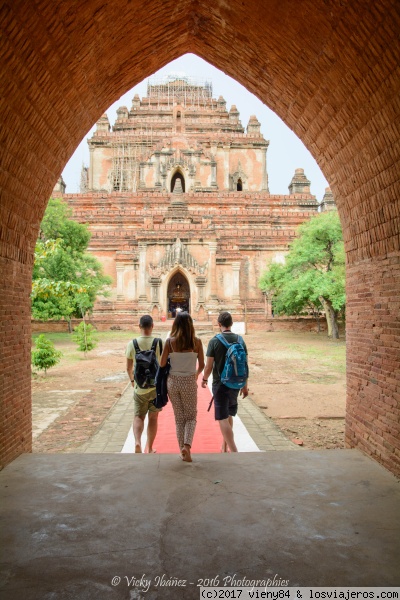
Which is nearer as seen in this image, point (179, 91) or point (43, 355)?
point (43, 355)

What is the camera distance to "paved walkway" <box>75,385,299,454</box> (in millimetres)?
6367

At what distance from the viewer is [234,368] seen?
201 inches

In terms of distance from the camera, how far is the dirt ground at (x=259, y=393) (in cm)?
734

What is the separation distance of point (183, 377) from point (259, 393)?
6142 millimetres

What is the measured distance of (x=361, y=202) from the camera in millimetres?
5031

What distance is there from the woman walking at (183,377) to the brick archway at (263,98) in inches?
64.8

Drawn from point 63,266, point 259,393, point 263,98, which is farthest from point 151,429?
point 63,266

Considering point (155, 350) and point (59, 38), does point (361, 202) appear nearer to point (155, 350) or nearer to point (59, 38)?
point (155, 350)

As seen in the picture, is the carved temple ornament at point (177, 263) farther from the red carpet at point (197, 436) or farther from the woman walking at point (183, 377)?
the woman walking at point (183, 377)

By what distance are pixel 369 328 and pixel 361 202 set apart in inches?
53.5

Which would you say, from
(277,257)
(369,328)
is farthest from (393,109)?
(277,257)

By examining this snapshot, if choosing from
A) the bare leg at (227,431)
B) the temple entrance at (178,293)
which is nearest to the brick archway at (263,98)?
the bare leg at (227,431)

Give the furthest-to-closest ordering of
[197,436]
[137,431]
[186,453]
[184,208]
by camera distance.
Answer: [184,208], [197,436], [137,431], [186,453]

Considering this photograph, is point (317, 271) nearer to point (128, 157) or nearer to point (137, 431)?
point (137, 431)
